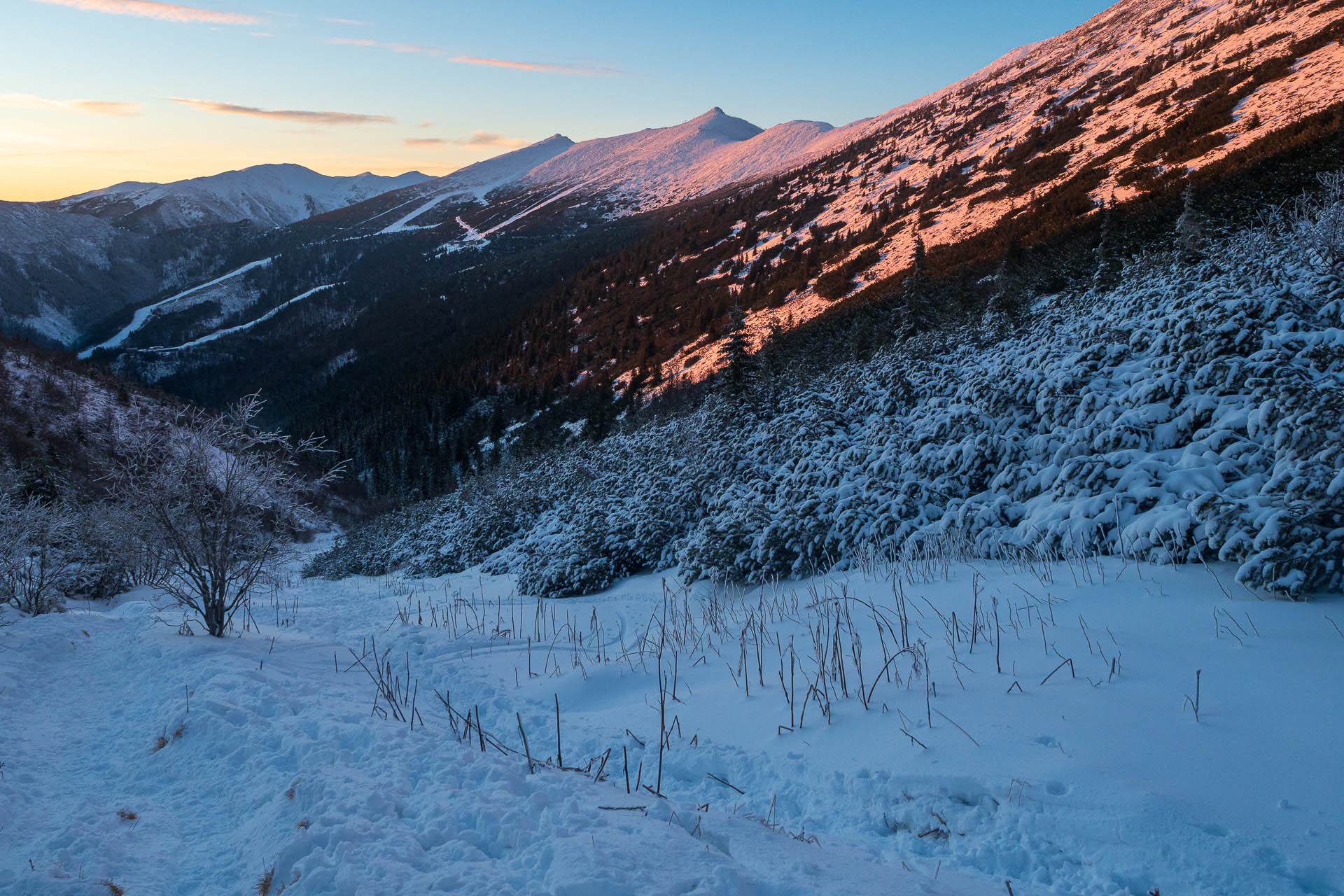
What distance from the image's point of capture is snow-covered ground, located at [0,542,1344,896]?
2.42 m

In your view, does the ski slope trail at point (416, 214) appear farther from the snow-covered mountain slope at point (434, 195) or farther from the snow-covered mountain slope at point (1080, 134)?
the snow-covered mountain slope at point (1080, 134)

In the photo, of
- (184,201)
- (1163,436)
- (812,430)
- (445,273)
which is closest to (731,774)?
(1163,436)

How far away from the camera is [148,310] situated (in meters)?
121

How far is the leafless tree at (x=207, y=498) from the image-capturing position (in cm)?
733

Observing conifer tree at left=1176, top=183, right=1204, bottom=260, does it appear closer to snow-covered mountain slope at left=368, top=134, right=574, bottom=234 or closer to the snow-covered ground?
the snow-covered ground

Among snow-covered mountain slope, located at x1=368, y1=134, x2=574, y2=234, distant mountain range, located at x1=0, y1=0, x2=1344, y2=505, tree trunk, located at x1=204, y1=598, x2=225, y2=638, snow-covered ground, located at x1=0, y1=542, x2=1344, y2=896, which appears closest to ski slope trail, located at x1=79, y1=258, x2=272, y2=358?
distant mountain range, located at x1=0, y1=0, x2=1344, y2=505

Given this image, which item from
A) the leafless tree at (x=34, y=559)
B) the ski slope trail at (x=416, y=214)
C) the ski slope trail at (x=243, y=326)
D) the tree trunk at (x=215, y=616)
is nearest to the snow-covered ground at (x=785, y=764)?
the tree trunk at (x=215, y=616)

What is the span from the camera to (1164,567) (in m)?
4.55

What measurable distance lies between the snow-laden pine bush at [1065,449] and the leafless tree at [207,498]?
4.68 metres

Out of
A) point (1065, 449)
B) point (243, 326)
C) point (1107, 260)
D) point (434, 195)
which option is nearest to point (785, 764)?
point (1065, 449)

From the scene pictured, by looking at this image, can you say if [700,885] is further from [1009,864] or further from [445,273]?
[445,273]

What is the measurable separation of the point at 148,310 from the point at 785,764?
15746cm

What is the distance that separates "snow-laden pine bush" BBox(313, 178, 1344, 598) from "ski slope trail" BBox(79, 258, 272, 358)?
423 feet

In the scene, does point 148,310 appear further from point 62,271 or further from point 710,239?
point 710,239
